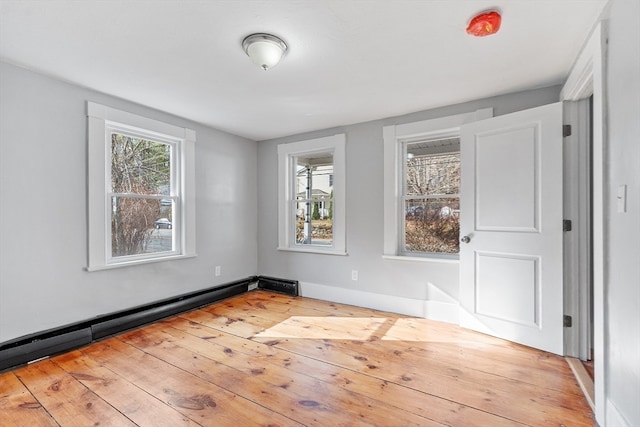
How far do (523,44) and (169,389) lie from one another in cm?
329

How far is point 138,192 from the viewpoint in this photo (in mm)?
3199

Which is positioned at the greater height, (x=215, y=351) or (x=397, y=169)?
(x=397, y=169)

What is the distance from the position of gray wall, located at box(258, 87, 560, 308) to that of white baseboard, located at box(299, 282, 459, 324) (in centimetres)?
3

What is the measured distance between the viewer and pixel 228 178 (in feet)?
13.6

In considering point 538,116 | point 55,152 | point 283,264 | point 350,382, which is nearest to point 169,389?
point 350,382

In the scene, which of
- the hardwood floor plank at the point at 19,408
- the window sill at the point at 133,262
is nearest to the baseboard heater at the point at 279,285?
the window sill at the point at 133,262

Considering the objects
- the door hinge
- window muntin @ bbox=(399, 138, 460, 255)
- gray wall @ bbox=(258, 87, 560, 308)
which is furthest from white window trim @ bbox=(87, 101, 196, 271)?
the door hinge

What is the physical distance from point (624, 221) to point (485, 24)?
1281 mm

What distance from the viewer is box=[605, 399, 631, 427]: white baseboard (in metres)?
1.37

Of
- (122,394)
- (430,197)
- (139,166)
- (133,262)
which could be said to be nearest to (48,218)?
(133,262)

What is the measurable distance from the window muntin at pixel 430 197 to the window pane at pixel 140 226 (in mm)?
2800

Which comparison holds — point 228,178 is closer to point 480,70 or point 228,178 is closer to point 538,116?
point 480,70

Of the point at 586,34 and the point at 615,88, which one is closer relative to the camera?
the point at 615,88

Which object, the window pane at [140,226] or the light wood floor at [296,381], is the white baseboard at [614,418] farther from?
the window pane at [140,226]
